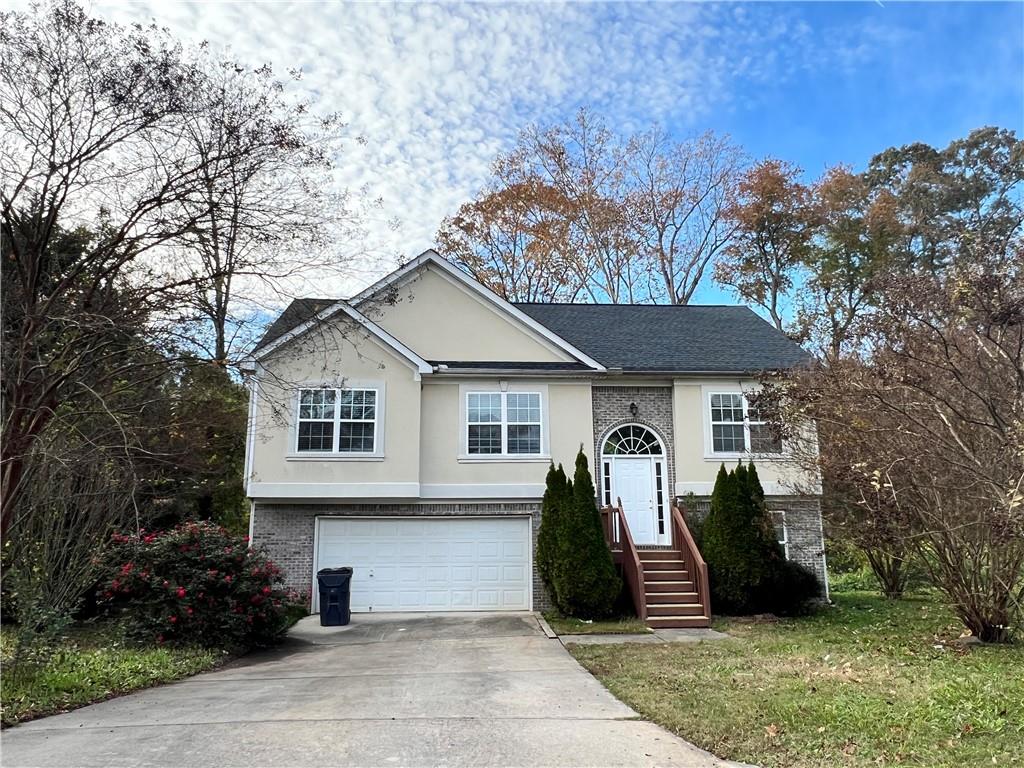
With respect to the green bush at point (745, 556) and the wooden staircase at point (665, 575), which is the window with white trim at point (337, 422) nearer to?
the wooden staircase at point (665, 575)

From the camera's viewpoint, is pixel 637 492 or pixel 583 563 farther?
pixel 637 492

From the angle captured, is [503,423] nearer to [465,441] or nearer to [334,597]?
[465,441]

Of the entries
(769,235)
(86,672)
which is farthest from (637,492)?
(769,235)

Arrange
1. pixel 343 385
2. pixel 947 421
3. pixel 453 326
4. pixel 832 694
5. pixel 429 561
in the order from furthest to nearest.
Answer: pixel 453 326 < pixel 429 561 < pixel 343 385 < pixel 947 421 < pixel 832 694

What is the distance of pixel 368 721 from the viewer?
6281mm

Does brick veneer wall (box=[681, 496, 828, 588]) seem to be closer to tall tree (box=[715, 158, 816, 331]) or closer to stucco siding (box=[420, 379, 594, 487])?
stucco siding (box=[420, 379, 594, 487])

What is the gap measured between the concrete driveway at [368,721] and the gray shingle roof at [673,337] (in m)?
7.97

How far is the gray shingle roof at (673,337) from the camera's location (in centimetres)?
1598

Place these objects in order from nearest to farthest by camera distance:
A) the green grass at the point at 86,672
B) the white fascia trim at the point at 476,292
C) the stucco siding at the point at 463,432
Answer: the green grass at the point at 86,672, the stucco siding at the point at 463,432, the white fascia trim at the point at 476,292

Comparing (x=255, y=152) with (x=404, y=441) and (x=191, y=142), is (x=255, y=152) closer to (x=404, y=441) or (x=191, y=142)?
(x=191, y=142)

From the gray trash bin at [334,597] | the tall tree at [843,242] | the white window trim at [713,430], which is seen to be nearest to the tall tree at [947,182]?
the tall tree at [843,242]

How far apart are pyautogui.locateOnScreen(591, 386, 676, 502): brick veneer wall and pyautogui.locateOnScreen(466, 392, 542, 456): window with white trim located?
1365 millimetres

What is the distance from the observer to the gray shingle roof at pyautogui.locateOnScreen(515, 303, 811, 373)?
52.4 feet

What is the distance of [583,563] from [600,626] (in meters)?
1.13
